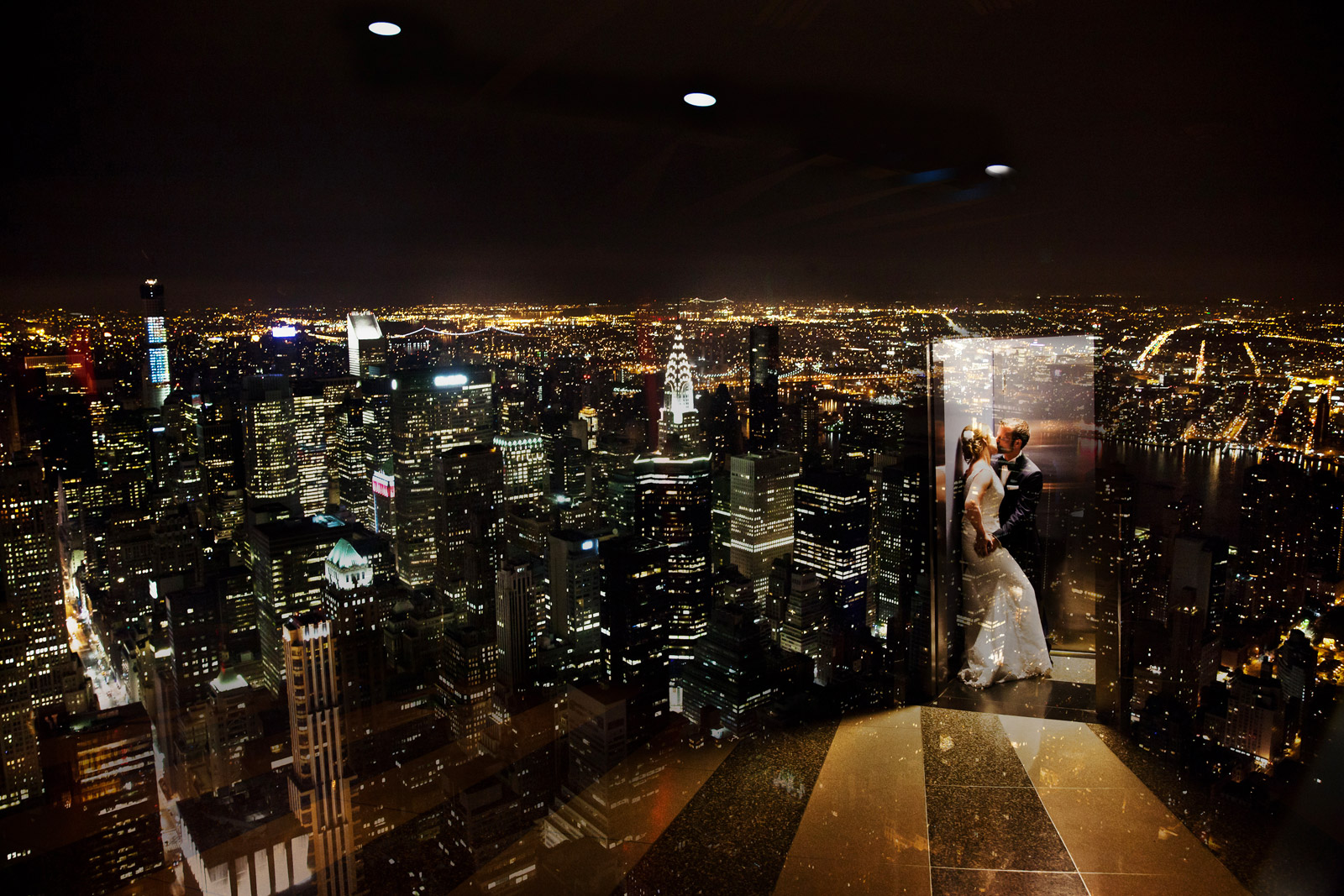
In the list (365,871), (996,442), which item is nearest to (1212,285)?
(996,442)

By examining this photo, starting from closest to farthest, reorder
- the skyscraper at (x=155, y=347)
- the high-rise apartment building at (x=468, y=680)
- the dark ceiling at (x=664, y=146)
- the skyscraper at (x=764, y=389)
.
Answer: the dark ceiling at (x=664, y=146), the skyscraper at (x=155, y=347), the high-rise apartment building at (x=468, y=680), the skyscraper at (x=764, y=389)

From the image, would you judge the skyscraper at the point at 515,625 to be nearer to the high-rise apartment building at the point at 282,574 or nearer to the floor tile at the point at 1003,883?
the high-rise apartment building at the point at 282,574

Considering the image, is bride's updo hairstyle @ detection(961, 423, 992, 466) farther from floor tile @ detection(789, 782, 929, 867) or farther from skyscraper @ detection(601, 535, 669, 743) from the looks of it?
skyscraper @ detection(601, 535, 669, 743)

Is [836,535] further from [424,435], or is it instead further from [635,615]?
[424,435]

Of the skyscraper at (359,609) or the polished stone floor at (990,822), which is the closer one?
the polished stone floor at (990,822)

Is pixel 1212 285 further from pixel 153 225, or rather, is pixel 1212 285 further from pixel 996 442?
pixel 153 225

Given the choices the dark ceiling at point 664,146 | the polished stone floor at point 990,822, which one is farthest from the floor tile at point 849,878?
the dark ceiling at point 664,146
